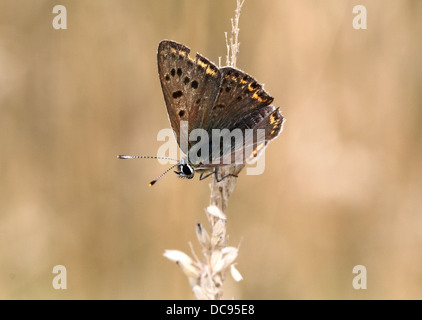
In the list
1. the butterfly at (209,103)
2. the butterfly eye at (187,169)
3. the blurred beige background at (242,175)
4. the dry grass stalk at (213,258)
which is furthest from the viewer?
the blurred beige background at (242,175)

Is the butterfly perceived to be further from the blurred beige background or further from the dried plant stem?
the blurred beige background

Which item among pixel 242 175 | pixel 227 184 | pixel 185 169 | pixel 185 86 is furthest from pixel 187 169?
pixel 242 175

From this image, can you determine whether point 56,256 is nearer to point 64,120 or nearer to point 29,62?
point 64,120

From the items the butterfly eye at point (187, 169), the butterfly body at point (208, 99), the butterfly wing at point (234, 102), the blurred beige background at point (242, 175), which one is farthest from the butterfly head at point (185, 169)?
the blurred beige background at point (242, 175)

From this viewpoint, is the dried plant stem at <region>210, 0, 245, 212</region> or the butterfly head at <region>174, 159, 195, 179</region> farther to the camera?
the butterfly head at <region>174, 159, 195, 179</region>

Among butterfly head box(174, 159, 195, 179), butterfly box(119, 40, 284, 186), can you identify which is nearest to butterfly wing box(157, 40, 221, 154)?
butterfly box(119, 40, 284, 186)

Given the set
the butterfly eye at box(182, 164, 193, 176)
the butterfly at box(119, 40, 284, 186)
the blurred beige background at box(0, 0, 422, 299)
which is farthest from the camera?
the blurred beige background at box(0, 0, 422, 299)

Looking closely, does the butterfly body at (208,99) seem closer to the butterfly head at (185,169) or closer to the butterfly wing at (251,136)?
the butterfly wing at (251,136)

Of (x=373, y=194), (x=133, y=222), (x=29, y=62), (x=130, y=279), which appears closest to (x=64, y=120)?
(x=29, y=62)

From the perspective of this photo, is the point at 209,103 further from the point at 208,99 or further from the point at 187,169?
the point at 187,169
